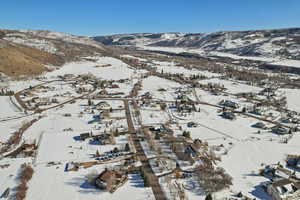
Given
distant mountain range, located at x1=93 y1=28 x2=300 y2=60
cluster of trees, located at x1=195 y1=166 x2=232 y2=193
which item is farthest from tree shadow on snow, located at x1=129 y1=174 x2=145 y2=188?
distant mountain range, located at x1=93 y1=28 x2=300 y2=60

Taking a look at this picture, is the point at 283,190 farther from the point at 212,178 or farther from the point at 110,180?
the point at 110,180

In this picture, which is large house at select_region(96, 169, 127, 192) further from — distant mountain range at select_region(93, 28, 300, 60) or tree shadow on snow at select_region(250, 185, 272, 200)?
distant mountain range at select_region(93, 28, 300, 60)

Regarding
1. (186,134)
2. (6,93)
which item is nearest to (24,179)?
(186,134)

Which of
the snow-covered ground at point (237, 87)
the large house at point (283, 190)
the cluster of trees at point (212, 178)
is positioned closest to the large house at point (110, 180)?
the cluster of trees at point (212, 178)

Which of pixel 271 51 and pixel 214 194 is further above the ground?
pixel 271 51

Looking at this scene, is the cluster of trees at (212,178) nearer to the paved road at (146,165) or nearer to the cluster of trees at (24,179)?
the paved road at (146,165)

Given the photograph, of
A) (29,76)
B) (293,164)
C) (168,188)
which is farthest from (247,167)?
(29,76)

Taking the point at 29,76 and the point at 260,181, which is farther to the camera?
the point at 29,76

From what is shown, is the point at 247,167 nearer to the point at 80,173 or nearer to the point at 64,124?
the point at 80,173
